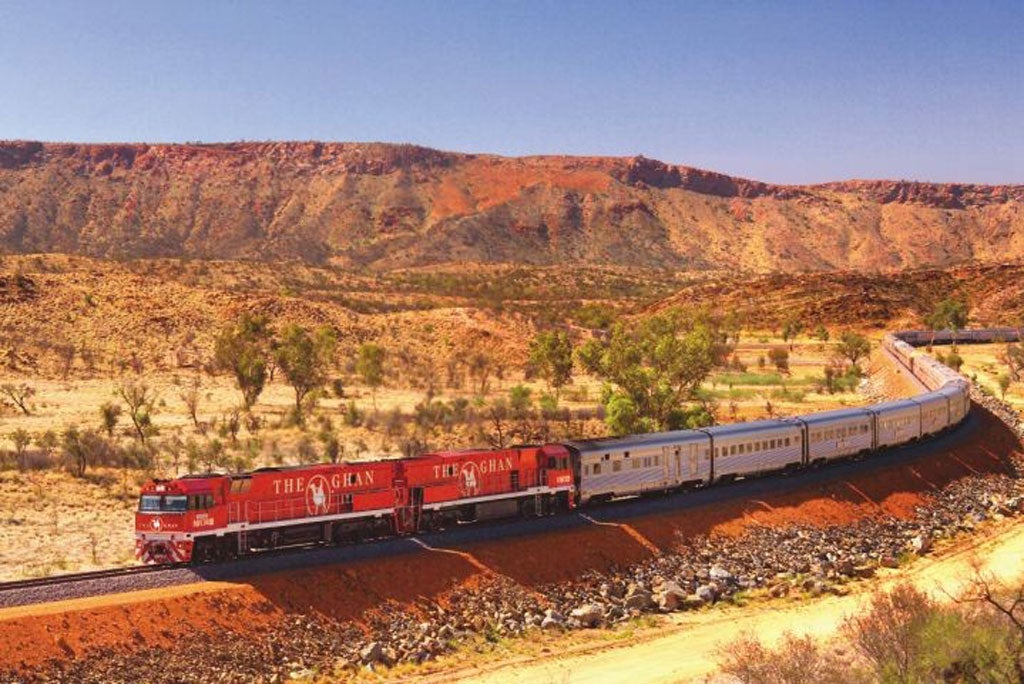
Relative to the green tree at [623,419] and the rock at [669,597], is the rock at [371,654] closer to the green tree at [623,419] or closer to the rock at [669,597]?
the rock at [669,597]

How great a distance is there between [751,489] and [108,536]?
24.2m

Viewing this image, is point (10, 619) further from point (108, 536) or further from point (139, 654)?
point (108, 536)

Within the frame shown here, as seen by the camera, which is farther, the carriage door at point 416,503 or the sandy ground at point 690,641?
the carriage door at point 416,503

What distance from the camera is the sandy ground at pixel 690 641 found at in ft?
81.5

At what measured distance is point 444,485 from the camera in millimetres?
29969

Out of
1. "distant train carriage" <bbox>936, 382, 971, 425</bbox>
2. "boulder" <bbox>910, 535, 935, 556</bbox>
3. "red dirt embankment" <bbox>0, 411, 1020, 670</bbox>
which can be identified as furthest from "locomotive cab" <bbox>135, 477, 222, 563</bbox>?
A: "distant train carriage" <bbox>936, 382, 971, 425</bbox>

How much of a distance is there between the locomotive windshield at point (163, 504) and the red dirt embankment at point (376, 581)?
2.07 metres

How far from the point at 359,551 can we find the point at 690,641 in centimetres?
988

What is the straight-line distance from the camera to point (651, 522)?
3422cm

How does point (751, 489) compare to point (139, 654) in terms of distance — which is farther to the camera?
point (751, 489)

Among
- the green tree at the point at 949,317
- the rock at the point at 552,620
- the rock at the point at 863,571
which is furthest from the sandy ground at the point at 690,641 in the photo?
the green tree at the point at 949,317

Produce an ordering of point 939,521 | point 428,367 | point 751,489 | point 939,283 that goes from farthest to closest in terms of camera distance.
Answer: point 939,283
point 428,367
point 939,521
point 751,489

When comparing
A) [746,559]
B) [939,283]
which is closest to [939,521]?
[746,559]

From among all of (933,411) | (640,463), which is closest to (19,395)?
(640,463)
